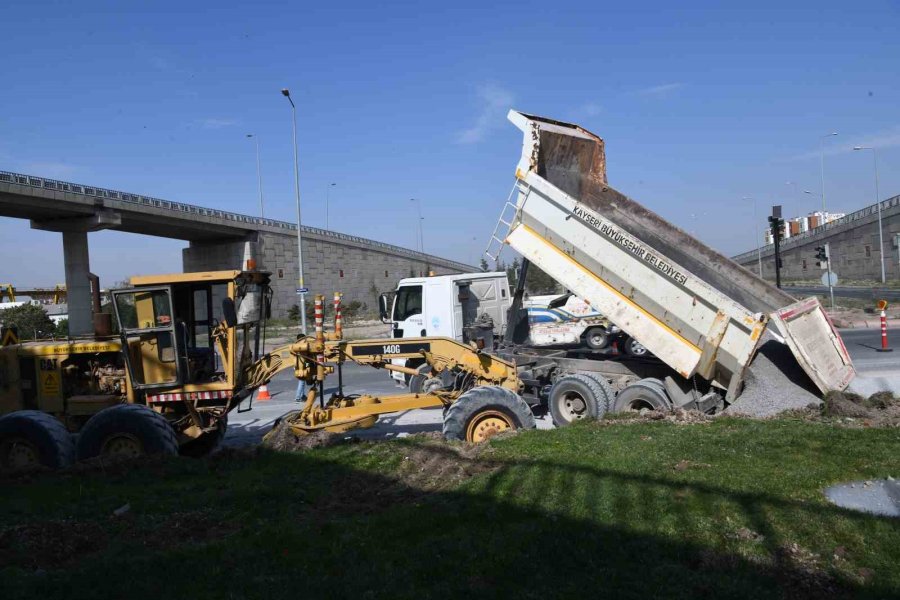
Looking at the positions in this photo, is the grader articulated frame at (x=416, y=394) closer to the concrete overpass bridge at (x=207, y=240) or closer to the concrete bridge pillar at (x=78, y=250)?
the concrete overpass bridge at (x=207, y=240)

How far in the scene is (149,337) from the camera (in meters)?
8.64

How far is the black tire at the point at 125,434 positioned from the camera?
7.89 m

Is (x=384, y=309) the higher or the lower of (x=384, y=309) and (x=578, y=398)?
the higher

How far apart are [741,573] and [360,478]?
12.9ft

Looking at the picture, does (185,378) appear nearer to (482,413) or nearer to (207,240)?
(482,413)

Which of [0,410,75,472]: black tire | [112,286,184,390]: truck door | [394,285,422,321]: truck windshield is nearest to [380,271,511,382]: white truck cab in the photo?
[394,285,422,321]: truck windshield

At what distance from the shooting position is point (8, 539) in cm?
539

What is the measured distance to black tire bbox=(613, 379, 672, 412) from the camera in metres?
9.40

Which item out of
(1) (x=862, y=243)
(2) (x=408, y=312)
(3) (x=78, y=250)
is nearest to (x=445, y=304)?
(2) (x=408, y=312)

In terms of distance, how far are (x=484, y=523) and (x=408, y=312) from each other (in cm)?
990

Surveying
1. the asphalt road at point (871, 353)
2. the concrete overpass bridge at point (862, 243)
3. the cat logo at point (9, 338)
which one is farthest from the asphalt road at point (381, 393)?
the concrete overpass bridge at point (862, 243)

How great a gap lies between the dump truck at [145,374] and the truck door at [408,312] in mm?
5752

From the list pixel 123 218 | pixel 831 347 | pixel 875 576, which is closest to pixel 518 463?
pixel 875 576

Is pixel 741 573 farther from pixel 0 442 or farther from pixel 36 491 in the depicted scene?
pixel 0 442
